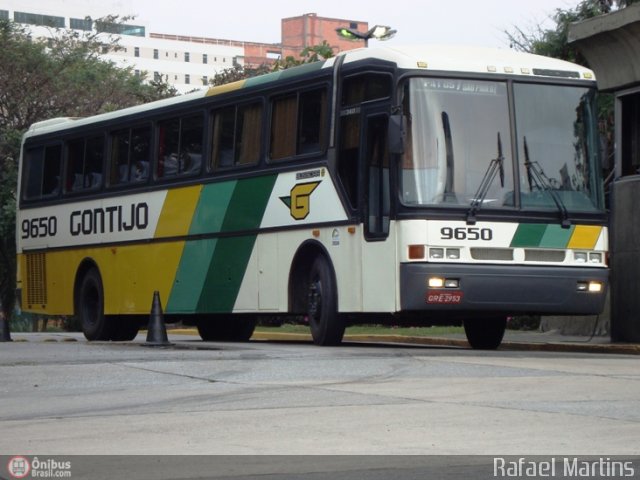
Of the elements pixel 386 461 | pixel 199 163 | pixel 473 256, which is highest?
pixel 199 163

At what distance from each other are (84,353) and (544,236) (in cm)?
545

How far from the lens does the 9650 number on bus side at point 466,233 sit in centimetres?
1695

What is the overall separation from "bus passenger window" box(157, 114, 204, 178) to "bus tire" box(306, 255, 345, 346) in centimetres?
347

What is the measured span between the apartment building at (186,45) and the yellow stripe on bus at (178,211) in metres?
133

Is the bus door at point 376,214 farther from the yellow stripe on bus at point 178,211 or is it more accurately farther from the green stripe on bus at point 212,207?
the yellow stripe on bus at point 178,211

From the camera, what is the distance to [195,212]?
21422 millimetres

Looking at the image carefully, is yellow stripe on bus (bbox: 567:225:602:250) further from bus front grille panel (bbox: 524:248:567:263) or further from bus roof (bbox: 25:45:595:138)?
bus roof (bbox: 25:45:595:138)

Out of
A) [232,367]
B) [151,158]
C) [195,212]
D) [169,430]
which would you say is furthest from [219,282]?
[169,430]

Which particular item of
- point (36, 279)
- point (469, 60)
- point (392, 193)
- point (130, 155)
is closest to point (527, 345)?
point (392, 193)

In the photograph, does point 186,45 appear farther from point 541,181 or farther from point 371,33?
point 541,181

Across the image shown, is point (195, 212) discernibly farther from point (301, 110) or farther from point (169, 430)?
point (169, 430)

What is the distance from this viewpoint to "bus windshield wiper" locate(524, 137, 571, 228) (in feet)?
57.1

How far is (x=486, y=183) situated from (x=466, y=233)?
63 cm

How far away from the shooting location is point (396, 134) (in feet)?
55.3
